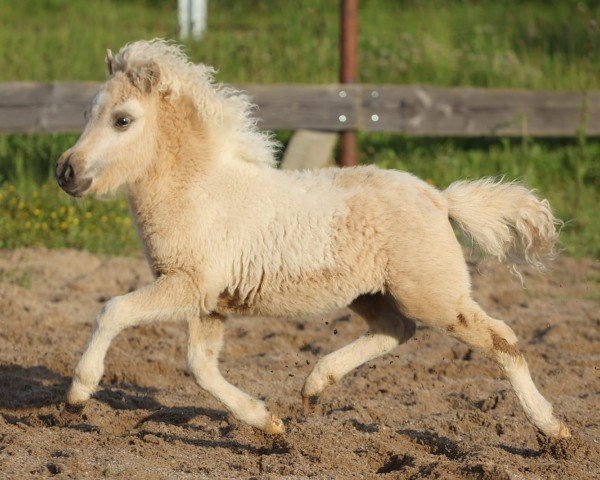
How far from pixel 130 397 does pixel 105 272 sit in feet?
8.33

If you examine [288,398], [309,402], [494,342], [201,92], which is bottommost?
[288,398]

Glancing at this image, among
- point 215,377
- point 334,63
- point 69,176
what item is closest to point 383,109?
point 334,63

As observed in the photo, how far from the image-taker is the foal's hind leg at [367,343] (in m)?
5.39

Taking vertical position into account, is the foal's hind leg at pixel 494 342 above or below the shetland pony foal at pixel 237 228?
below

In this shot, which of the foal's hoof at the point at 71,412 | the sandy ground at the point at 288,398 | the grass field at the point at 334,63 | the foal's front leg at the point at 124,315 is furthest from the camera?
the grass field at the point at 334,63

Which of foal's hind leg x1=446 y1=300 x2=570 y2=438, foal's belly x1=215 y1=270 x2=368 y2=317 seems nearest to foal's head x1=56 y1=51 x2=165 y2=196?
foal's belly x1=215 y1=270 x2=368 y2=317

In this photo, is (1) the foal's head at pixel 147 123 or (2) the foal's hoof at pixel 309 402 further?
(2) the foal's hoof at pixel 309 402

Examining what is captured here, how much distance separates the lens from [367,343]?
5520 millimetres

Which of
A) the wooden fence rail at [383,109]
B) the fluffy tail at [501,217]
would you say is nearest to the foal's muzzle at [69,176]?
the fluffy tail at [501,217]

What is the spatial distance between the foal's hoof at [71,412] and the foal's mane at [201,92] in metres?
1.48

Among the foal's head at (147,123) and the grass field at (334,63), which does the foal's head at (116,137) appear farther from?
the grass field at (334,63)

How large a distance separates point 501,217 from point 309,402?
4.64 ft

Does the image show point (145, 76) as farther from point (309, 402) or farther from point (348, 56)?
point (348, 56)

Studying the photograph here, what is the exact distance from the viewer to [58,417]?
5.13m
